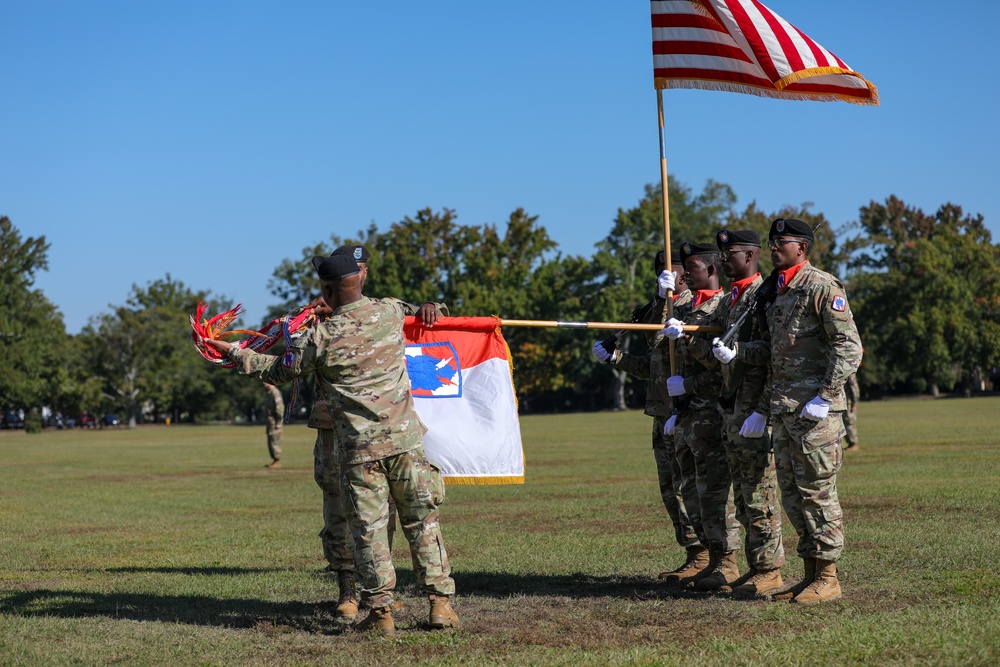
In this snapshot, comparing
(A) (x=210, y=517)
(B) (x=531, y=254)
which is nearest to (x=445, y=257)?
(B) (x=531, y=254)

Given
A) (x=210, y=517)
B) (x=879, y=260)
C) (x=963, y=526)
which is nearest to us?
(x=963, y=526)

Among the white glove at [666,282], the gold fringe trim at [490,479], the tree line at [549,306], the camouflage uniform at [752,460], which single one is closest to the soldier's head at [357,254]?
the gold fringe trim at [490,479]

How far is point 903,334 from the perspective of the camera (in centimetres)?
8050

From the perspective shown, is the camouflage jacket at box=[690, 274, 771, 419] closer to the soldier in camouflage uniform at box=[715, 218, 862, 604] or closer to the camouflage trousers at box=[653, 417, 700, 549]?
the soldier in camouflage uniform at box=[715, 218, 862, 604]

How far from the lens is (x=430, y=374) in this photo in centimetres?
946

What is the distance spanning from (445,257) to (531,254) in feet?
24.1

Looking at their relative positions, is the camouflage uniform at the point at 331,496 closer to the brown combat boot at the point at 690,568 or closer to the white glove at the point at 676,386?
the white glove at the point at 676,386

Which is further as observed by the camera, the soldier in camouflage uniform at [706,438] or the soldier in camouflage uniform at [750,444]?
the soldier in camouflage uniform at [706,438]

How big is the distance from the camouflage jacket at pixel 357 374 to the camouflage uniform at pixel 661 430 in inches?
108

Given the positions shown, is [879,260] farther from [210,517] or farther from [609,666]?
[609,666]

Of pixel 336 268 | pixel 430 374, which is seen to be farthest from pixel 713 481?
pixel 336 268

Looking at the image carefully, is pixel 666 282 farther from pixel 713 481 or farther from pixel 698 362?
pixel 713 481

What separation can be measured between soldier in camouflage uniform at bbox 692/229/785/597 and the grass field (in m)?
0.45

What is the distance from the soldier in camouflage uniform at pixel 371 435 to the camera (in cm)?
754
